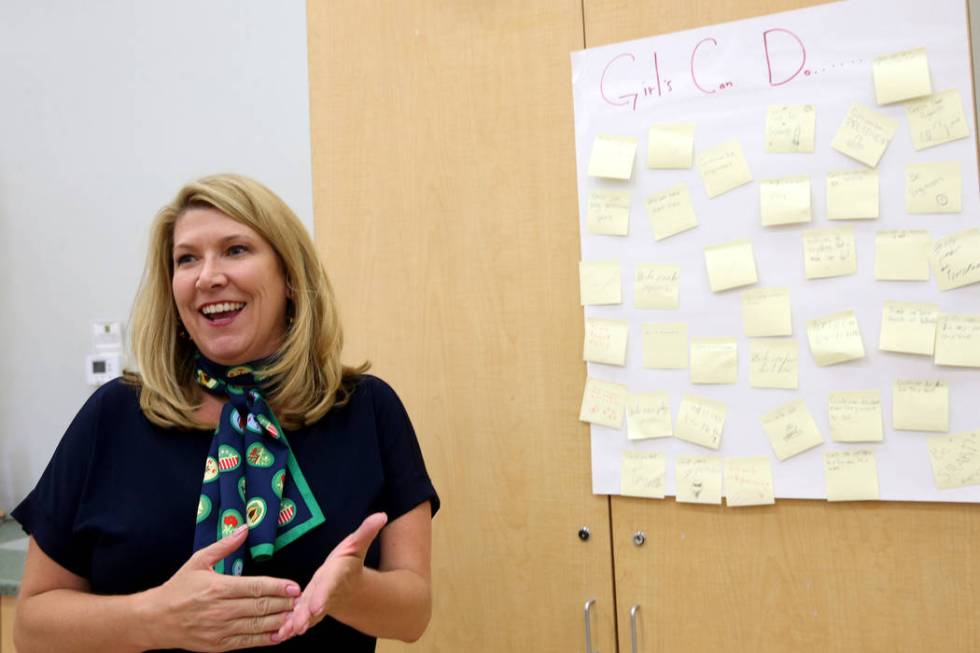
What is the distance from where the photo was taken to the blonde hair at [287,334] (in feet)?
3.95

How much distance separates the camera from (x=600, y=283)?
1.48 meters

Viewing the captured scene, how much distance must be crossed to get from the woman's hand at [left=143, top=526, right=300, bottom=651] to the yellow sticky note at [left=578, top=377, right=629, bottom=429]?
71 cm

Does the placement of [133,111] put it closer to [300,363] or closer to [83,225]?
[83,225]

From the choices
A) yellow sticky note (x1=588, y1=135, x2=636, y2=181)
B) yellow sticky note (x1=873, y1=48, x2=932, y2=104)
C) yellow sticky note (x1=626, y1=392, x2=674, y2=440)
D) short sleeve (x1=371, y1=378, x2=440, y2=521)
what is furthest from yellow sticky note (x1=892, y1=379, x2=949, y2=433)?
short sleeve (x1=371, y1=378, x2=440, y2=521)

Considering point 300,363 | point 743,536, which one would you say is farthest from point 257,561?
point 743,536

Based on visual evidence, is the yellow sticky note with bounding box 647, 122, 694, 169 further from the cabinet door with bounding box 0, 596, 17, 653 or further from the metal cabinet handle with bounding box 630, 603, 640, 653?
the cabinet door with bounding box 0, 596, 17, 653

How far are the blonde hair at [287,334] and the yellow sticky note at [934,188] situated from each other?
1011 millimetres

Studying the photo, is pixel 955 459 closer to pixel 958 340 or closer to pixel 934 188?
pixel 958 340

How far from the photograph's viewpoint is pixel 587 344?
1.48 meters

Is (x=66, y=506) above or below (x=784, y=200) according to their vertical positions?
below

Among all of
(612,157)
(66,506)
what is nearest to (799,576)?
(612,157)

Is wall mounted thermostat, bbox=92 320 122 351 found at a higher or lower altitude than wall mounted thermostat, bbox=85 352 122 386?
higher

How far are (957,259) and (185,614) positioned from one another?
1.31 m

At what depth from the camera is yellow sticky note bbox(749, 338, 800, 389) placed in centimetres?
135
